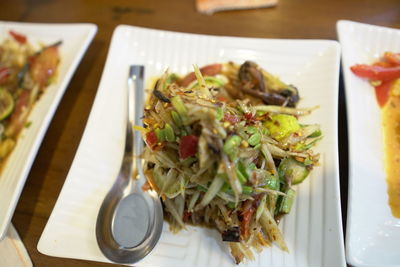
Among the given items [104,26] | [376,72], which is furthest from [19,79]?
[376,72]

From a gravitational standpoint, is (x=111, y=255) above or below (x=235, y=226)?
below

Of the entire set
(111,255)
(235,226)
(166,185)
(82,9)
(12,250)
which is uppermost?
(82,9)

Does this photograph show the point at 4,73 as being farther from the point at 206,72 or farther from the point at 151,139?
the point at 151,139

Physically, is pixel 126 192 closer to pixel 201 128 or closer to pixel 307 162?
pixel 201 128

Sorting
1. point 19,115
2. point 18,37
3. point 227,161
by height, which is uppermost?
point 227,161

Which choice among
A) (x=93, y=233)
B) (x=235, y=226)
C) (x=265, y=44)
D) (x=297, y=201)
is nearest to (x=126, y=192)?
(x=93, y=233)

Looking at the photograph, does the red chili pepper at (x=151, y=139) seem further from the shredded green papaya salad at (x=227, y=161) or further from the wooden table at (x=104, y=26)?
the wooden table at (x=104, y=26)

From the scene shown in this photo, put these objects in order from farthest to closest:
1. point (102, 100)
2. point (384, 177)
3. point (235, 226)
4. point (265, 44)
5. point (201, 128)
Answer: point (265, 44) → point (102, 100) → point (384, 177) → point (235, 226) → point (201, 128)

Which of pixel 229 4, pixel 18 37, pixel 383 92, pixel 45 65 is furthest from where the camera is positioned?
pixel 229 4
